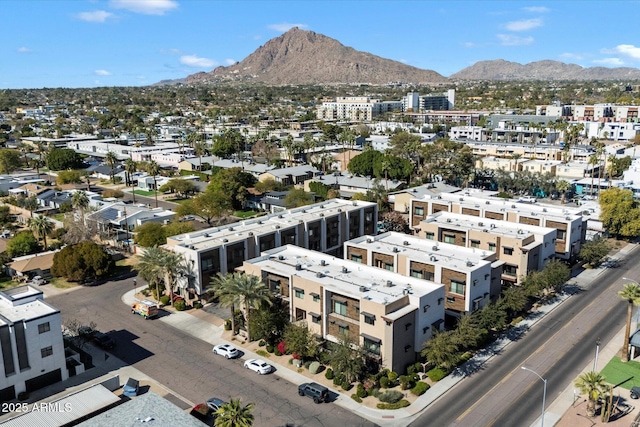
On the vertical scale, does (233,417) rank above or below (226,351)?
above

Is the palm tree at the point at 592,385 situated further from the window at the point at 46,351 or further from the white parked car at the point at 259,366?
the window at the point at 46,351

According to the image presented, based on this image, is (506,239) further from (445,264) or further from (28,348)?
(28,348)

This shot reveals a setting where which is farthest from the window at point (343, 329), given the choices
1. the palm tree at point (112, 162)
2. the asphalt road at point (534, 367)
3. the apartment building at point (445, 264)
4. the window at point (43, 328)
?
the palm tree at point (112, 162)

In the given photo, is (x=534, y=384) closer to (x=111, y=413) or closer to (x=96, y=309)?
(x=111, y=413)

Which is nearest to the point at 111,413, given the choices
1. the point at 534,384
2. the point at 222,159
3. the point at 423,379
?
the point at 423,379

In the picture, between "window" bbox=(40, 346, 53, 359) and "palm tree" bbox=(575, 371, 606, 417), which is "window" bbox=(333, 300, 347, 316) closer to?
"palm tree" bbox=(575, 371, 606, 417)

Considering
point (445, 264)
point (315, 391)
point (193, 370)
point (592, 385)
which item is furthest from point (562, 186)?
point (193, 370)
